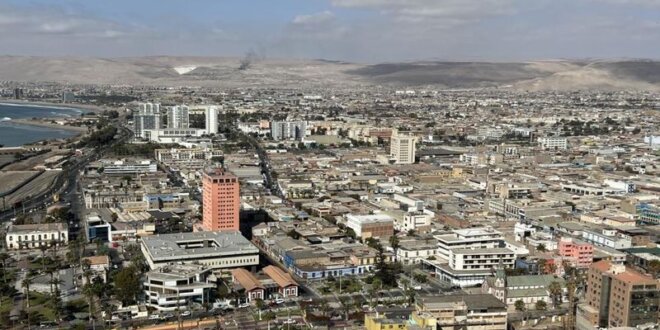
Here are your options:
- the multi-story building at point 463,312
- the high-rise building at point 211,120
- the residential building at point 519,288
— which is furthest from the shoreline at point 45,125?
the multi-story building at point 463,312

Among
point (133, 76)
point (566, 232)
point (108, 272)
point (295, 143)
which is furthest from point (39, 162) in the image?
point (133, 76)

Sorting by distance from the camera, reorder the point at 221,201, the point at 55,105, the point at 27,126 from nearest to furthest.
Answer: the point at 221,201
the point at 27,126
the point at 55,105

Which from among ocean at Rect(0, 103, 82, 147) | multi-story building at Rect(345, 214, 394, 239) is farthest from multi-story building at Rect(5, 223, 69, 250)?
ocean at Rect(0, 103, 82, 147)

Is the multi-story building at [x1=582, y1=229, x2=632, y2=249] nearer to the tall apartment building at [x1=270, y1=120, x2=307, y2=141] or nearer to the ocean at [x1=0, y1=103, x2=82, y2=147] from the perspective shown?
the tall apartment building at [x1=270, y1=120, x2=307, y2=141]

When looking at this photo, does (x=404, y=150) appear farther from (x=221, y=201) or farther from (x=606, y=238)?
(x=221, y=201)

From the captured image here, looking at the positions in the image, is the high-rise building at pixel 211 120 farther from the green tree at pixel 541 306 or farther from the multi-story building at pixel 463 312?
the multi-story building at pixel 463 312

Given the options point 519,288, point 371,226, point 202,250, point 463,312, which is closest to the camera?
point 463,312

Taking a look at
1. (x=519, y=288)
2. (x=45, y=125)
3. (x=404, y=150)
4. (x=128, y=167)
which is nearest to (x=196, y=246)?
(x=519, y=288)
